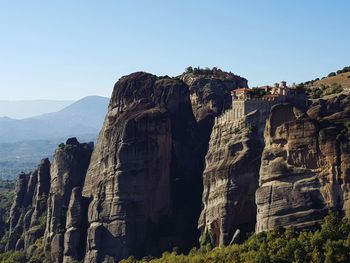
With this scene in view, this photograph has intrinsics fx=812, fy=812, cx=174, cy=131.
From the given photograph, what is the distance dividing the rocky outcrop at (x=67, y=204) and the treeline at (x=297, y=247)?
1838 centimetres

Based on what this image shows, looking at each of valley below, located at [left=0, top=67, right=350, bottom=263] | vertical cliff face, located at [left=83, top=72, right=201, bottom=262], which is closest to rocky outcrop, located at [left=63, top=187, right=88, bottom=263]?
valley below, located at [left=0, top=67, right=350, bottom=263]

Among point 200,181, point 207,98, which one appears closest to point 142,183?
point 200,181

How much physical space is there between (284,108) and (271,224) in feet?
28.4

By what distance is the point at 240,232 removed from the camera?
6269 cm

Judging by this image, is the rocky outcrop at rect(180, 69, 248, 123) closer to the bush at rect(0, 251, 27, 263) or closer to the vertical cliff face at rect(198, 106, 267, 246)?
the vertical cliff face at rect(198, 106, 267, 246)

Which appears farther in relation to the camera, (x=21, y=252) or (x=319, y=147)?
(x=21, y=252)

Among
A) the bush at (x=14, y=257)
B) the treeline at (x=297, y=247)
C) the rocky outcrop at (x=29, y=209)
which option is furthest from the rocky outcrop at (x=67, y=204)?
the treeline at (x=297, y=247)

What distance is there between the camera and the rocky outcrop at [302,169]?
54.7 metres

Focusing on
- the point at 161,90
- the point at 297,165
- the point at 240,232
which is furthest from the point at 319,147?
the point at 161,90

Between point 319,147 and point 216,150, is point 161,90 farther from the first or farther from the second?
point 319,147

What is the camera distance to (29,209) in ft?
294

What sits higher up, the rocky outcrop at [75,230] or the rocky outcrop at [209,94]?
the rocky outcrop at [209,94]

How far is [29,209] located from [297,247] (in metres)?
44.3

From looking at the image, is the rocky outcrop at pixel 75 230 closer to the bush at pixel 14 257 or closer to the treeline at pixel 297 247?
the bush at pixel 14 257
